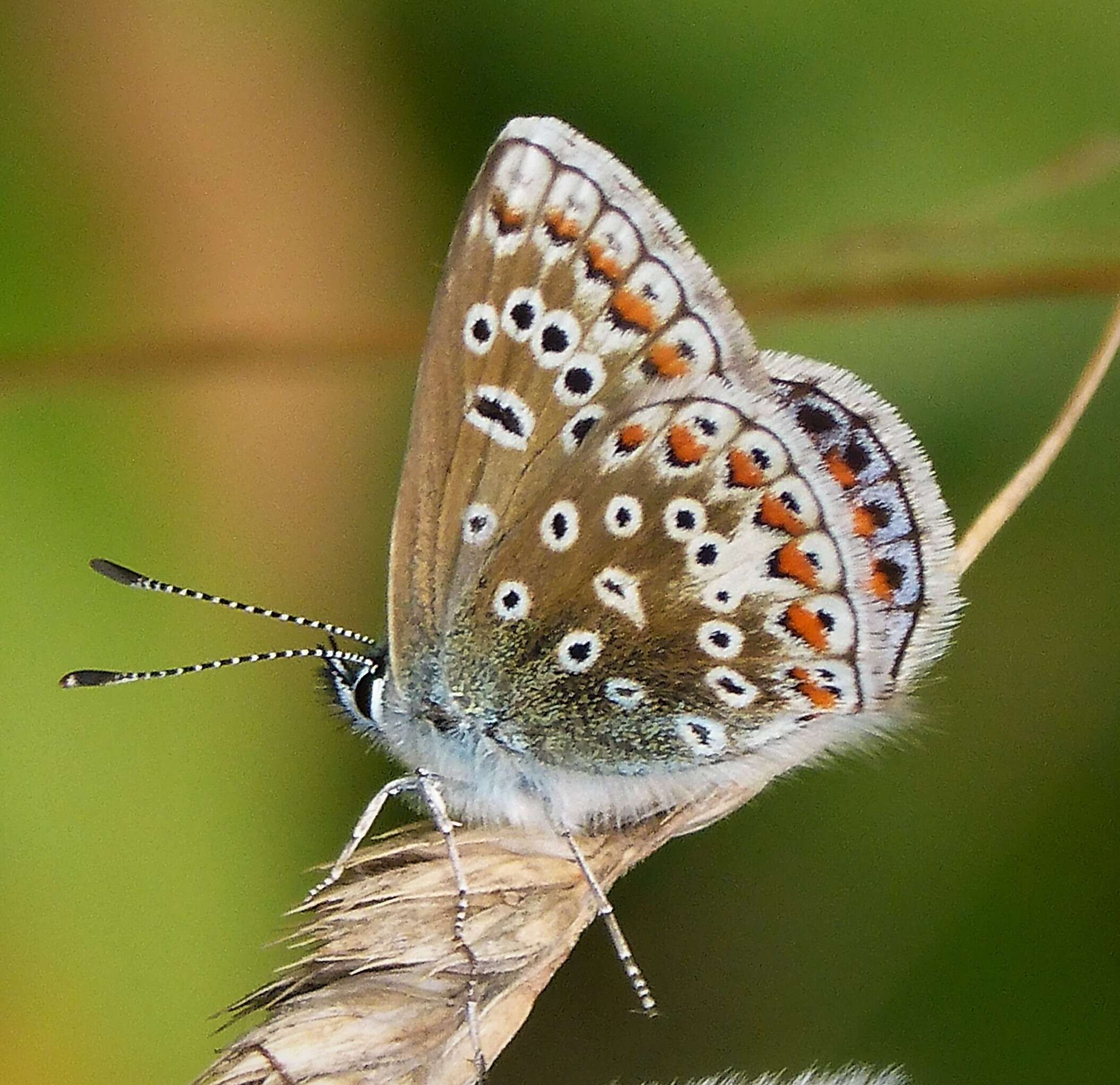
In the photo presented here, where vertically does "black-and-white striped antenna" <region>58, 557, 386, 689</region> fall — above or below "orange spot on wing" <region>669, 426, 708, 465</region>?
below

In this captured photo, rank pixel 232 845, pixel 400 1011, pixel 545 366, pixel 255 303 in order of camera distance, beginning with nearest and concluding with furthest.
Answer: pixel 400 1011 → pixel 545 366 → pixel 232 845 → pixel 255 303

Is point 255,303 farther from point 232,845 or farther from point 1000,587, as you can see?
point 1000,587

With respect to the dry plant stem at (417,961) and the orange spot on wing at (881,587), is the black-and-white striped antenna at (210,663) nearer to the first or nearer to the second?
the dry plant stem at (417,961)

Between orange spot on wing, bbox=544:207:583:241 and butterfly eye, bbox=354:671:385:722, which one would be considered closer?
orange spot on wing, bbox=544:207:583:241

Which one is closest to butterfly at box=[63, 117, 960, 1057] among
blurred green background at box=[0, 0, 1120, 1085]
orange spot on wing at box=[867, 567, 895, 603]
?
orange spot on wing at box=[867, 567, 895, 603]

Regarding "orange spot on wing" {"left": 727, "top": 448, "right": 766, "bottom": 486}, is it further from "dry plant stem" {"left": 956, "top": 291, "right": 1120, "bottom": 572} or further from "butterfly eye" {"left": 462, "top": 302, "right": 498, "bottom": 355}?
"butterfly eye" {"left": 462, "top": 302, "right": 498, "bottom": 355}

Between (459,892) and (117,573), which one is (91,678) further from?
(459,892)

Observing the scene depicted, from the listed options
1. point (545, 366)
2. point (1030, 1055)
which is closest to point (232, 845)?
point (545, 366)

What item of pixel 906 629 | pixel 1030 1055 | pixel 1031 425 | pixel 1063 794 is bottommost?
pixel 1030 1055
